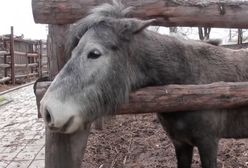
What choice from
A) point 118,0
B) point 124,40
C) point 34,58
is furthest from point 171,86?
point 34,58

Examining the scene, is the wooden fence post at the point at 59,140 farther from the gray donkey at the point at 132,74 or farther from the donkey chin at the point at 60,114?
the donkey chin at the point at 60,114

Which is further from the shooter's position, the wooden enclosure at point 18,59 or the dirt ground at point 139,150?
the wooden enclosure at point 18,59

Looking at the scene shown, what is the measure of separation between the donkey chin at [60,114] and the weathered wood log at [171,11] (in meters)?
0.83

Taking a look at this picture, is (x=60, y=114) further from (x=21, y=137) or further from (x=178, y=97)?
(x=21, y=137)

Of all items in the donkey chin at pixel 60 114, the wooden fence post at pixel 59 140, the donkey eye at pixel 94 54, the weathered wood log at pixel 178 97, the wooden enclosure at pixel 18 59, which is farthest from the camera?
the wooden enclosure at pixel 18 59

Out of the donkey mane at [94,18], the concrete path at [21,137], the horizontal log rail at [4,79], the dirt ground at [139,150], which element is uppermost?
the donkey mane at [94,18]

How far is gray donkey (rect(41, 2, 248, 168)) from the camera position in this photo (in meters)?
2.50

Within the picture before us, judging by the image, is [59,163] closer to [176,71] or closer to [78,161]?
A: [78,161]

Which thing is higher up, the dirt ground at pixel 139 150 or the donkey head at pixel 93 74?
the donkey head at pixel 93 74

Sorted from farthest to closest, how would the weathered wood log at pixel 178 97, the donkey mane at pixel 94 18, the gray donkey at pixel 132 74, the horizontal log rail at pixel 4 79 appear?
the horizontal log rail at pixel 4 79 → the weathered wood log at pixel 178 97 → the donkey mane at pixel 94 18 → the gray donkey at pixel 132 74

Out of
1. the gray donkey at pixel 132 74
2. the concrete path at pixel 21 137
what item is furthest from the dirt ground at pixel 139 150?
the gray donkey at pixel 132 74

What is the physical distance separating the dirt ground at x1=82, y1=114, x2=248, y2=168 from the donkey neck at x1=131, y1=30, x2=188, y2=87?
173 cm

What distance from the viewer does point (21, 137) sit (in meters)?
6.26

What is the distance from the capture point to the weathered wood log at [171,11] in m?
2.92
